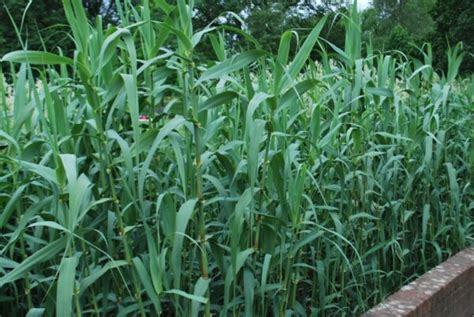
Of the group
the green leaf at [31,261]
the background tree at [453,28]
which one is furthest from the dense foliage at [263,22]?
the green leaf at [31,261]

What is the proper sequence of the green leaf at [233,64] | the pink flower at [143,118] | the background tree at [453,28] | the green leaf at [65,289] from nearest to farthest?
the green leaf at [65,289] → the green leaf at [233,64] → the pink flower at [143,118] → the background tree at [453,28]

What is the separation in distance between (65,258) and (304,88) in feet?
3.09

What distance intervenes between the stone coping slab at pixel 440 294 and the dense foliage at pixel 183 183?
0.56 feet

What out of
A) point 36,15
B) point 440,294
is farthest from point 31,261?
Answer: point 36,15

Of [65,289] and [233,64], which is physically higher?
[233,64]

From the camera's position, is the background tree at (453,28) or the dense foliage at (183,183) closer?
the dense foliage at (183,183)

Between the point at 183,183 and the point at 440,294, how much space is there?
1653 mm

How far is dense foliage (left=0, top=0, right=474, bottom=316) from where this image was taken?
5.56 feet

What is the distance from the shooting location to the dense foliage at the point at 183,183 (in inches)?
66.7

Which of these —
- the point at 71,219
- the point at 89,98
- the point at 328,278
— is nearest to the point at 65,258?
the point at 71,219

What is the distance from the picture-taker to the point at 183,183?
5.69 feet

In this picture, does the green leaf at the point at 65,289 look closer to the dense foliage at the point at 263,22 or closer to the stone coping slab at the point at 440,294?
the dense foliage at the point at 263,22

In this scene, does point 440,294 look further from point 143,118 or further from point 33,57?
point 33,57

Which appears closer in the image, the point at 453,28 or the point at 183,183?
the point at 183,183
